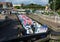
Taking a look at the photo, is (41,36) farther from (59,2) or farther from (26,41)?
(59,2)

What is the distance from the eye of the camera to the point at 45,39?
718cm

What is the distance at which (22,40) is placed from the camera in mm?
6996

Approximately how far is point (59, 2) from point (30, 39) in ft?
258

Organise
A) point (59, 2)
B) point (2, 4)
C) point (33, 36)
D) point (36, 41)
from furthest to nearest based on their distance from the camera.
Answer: point (2, 4)
point (59, 2)
point (33, 36)
point (36, 41)

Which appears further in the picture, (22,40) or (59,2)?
(59,2)

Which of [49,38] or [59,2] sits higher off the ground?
[49,38]

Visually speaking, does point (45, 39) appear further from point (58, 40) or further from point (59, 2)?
point (59, 2)

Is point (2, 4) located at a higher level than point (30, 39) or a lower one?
lower

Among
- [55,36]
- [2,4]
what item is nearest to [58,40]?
[55,36]

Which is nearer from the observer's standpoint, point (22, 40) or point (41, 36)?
point (22, 40)

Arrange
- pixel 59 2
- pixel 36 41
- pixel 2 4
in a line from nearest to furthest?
pixel 36 41, pixel 59 2, pixel 2 4

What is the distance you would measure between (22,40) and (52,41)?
0.85m

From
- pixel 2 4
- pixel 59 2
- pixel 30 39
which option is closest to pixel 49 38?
pixel 30 39

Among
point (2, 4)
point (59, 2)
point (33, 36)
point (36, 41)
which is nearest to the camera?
point (36, 41)
